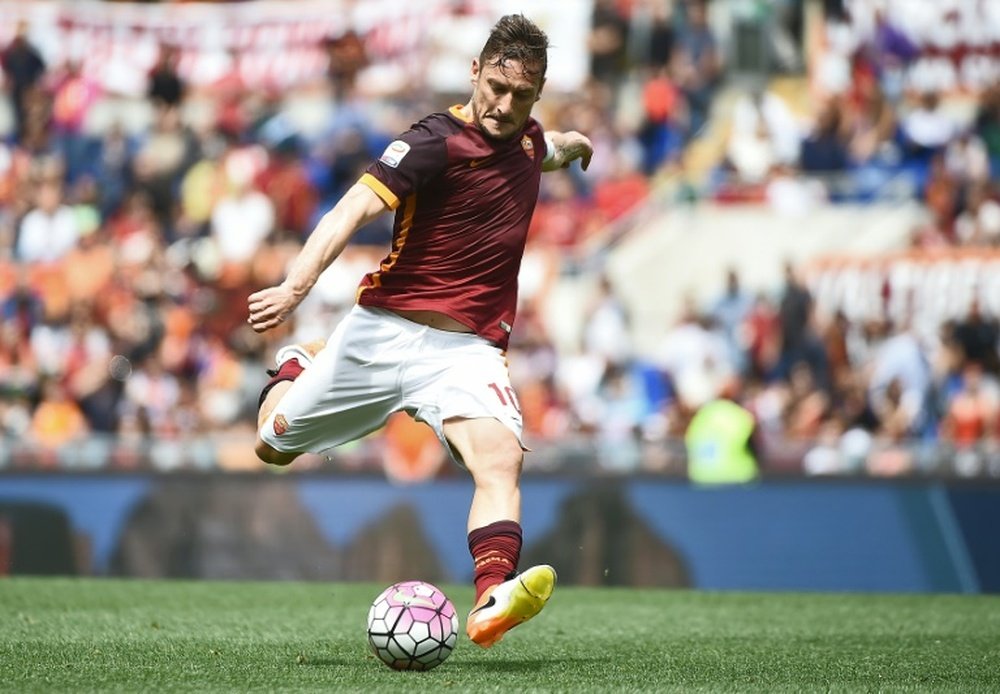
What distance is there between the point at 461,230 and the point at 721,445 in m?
6.34

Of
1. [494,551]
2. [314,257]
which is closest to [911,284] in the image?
[494,551]

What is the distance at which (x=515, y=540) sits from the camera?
6984 mm

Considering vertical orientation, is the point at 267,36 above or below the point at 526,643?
above

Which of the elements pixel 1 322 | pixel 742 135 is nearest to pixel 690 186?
pixel 742 135

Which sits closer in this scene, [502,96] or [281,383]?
[502,96]

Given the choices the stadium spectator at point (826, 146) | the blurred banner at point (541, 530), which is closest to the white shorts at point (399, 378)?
the blurred banner at point (541, 530)

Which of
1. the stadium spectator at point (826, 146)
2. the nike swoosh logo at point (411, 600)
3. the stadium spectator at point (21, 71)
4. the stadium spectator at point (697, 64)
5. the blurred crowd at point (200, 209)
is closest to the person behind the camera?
the nike swoosh logo at point (411, 600)

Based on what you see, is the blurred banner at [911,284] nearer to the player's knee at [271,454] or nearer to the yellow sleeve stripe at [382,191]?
the player's knee at [271,454]

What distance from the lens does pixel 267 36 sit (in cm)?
2331

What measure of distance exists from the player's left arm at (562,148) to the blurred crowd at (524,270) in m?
4.82

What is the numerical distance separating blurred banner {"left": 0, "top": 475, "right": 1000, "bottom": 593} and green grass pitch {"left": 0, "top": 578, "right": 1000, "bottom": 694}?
743 mm

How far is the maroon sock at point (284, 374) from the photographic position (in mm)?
7676

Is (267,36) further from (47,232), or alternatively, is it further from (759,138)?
(759,138)

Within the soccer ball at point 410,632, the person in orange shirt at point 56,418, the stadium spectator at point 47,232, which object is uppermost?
the soccer ball at point 410,632
